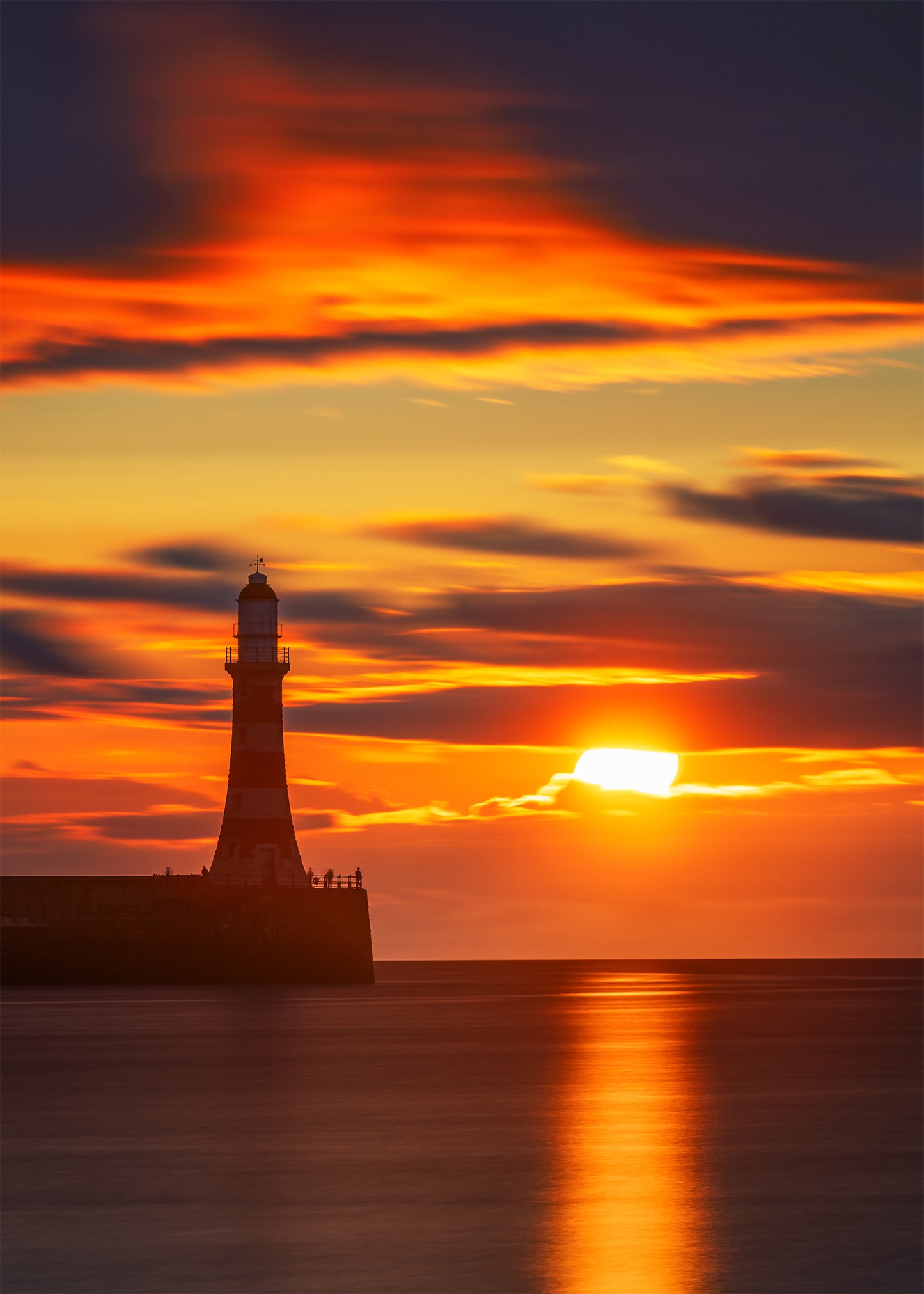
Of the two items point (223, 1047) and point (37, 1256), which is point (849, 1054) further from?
point (37, 1256)

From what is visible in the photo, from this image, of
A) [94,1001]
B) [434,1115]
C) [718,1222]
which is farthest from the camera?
[94,1001]

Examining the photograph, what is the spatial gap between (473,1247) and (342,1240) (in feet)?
5.50

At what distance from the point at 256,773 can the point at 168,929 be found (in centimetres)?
944

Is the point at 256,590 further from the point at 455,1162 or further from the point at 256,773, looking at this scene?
the point at 455,1162

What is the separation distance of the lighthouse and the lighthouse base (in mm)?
2052

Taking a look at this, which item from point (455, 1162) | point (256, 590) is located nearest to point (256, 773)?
point (256, 590)

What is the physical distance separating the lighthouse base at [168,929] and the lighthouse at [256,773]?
2052 millimetres

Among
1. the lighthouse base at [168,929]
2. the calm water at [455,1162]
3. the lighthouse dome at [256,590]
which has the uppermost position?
the lighthouse dome at [256,590]

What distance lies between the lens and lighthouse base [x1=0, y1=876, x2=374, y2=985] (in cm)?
7394

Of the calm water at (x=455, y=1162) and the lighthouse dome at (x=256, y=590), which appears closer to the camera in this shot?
the calm water at (x=455, y=1162)

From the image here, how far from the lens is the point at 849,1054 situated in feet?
188

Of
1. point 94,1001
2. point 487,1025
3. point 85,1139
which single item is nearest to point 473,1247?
point 85,1139

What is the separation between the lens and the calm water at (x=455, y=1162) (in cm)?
2356

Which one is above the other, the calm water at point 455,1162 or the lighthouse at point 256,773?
the lighthouse at point 256,773
